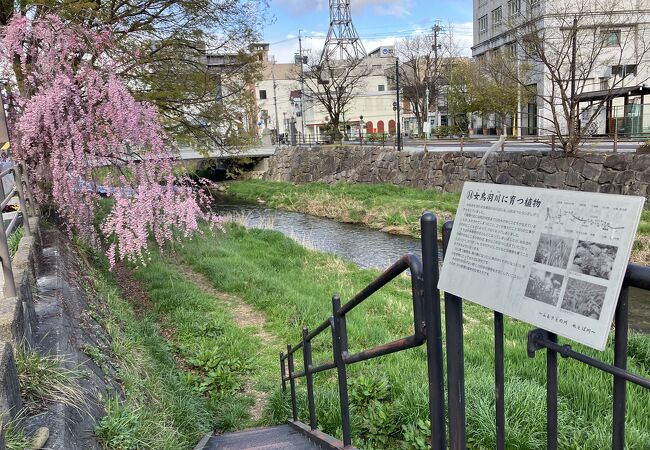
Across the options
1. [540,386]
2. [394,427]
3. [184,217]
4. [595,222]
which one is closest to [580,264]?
[595,222]

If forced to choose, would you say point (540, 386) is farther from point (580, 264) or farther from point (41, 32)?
point (41, 32)

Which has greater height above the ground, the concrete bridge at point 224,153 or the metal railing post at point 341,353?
the concrete bridge at point 224,153

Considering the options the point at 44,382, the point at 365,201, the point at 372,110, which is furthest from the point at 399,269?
the point at 372,110

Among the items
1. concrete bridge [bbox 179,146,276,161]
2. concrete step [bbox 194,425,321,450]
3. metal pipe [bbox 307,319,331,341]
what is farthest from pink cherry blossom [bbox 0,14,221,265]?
concrete bridge [bbox 179,146,276,161]

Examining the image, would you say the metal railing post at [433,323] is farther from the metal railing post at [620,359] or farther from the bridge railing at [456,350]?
the metal railing post at [620,359]

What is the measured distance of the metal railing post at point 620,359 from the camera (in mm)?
1102

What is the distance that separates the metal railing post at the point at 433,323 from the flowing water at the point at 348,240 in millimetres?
7784

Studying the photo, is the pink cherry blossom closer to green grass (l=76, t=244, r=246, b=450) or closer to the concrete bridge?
green grass (l=76, t=244, r=246, b=450)

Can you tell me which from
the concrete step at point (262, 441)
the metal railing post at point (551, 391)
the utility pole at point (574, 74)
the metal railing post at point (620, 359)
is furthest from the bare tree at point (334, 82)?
the metal railing post at point (620, 359)

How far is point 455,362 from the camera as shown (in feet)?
5.45

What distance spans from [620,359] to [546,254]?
11.0 inches

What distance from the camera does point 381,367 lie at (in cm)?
500

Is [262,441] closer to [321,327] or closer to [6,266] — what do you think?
[321,327]

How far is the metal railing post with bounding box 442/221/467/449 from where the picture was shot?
5.30ft
